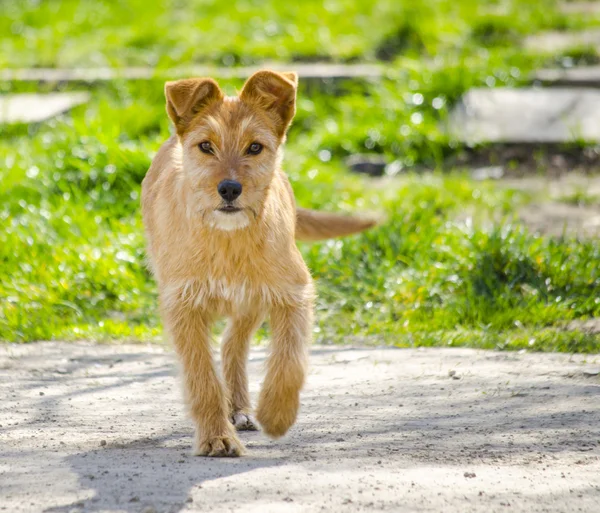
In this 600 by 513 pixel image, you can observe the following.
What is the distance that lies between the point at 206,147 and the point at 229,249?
16.6 inches

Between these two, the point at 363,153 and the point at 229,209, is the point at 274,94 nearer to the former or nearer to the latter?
the point at 229,209

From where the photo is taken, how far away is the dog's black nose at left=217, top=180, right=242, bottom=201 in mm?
4180

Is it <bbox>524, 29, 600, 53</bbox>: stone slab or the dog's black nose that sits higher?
<bbox>524, 29, 600, 53</bbox>: stone slab

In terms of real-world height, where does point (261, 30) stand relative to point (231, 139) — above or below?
above

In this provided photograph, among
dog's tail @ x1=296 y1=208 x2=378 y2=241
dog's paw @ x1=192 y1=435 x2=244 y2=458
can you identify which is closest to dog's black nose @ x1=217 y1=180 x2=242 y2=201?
dog's paw @ x1=192 y1=435 x2=244 y2=458

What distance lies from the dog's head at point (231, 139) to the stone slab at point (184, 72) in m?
5.41

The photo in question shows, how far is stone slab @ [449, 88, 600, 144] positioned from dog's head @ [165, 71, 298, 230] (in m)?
4.64

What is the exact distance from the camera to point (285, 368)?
430 cm

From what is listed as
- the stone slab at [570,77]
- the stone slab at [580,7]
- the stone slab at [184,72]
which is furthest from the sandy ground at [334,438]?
the stone slab at [580,7]

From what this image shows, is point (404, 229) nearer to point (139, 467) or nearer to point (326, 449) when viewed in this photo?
point (326, 449)

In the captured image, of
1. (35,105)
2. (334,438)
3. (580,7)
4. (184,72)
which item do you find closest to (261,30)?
(184,72)

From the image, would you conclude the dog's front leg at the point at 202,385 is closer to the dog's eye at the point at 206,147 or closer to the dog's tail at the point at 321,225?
the dog's eye at the point at 206,147

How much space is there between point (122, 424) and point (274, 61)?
6.61 m

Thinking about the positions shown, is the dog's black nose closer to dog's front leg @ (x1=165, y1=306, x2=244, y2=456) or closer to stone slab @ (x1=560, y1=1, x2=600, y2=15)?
dog's front leg @ (x1=165, y1=306, x2=244, y2=456)
